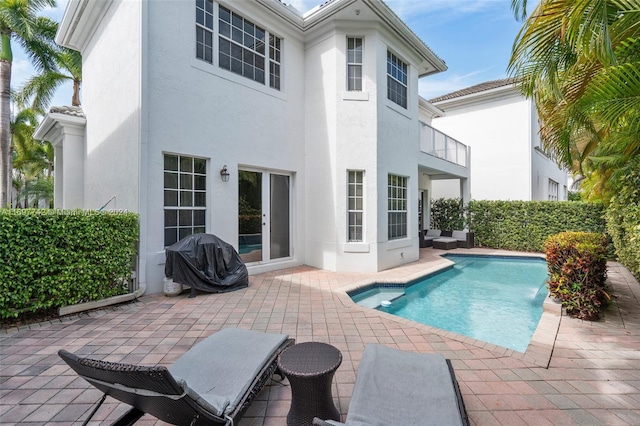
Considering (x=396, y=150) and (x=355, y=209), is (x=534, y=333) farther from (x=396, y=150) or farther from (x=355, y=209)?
(x=396, y=150)

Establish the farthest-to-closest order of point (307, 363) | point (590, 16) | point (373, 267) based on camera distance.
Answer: point (373, 267) → point (590, 16) → point (307, 363)

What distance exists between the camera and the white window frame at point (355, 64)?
9320 millimetres

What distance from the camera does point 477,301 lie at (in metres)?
7.46

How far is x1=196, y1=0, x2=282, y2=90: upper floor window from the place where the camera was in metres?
7.74

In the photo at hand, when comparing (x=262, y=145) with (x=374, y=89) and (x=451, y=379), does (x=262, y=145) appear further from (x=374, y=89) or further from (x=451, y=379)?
(x=451, y=379)

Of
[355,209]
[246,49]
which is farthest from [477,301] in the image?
[246,49]

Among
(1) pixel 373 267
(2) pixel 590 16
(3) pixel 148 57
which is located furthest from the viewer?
(1) pixel 373 267

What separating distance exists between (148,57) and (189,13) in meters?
1.61

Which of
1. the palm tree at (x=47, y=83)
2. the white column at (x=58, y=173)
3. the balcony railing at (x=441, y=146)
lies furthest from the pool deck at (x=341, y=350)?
the palm tree at (x=47, y=83)

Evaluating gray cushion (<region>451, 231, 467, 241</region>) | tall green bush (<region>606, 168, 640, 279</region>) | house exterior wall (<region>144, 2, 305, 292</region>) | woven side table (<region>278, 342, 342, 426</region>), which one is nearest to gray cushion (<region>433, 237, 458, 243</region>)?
gray cushion (<region>451, 231, 467, 241</region>)

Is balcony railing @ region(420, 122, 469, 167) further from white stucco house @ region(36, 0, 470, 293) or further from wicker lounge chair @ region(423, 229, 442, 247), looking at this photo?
wicker lounge chair @ region(423, 229, 442, 247)

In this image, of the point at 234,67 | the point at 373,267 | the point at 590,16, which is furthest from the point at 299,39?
the point at 590,16

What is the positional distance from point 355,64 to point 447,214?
9.97 meters

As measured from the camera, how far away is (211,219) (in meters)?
7.75
